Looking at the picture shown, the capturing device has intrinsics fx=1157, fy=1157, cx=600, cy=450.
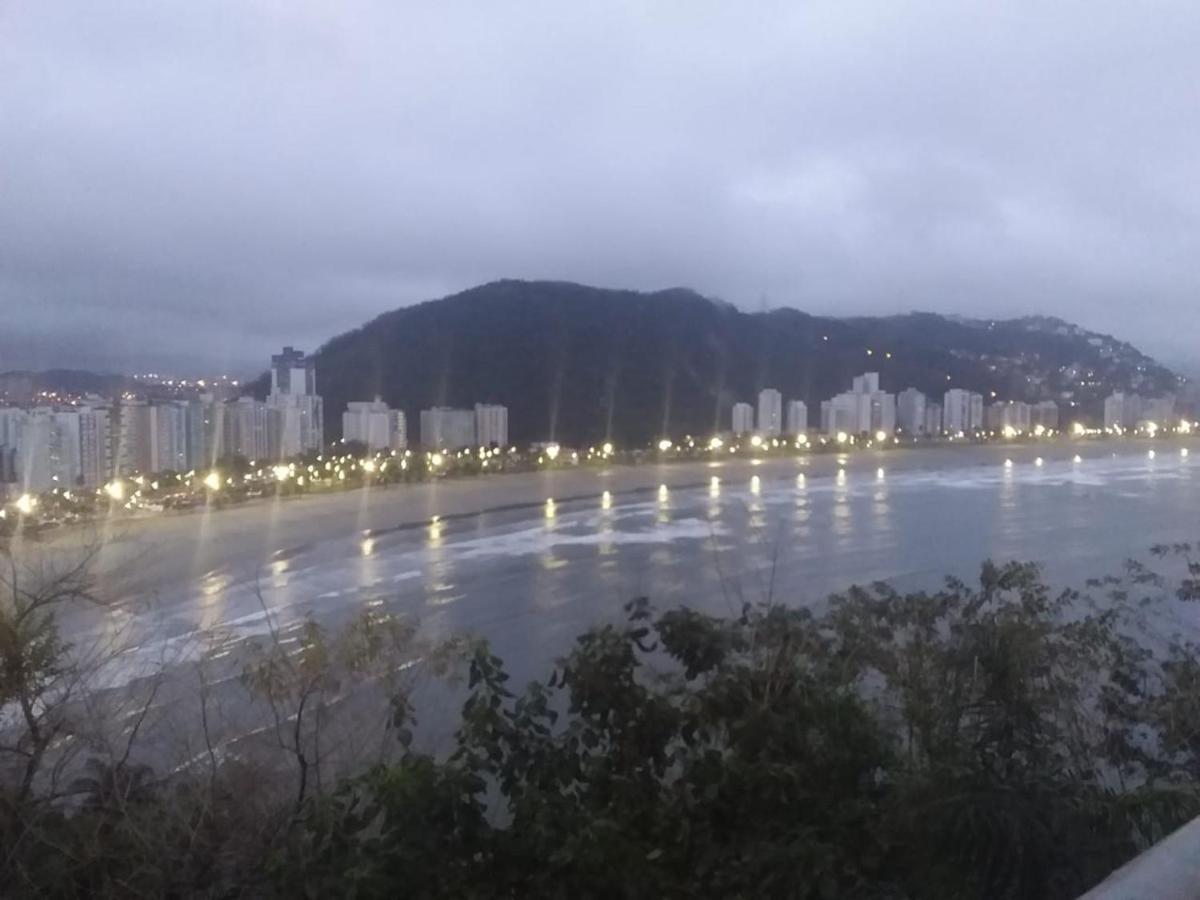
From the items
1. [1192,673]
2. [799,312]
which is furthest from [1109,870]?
[799,312]

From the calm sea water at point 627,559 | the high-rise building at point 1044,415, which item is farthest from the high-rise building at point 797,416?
the calm sea water at point 627,559

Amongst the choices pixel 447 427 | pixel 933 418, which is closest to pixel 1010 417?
pixel 933 418

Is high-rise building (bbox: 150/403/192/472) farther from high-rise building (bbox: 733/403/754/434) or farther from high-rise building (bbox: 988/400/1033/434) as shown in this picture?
high-rise building (bbox: 988/400/1033/434)

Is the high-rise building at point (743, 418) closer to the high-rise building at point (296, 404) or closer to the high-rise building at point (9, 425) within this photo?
the high-rise building at point (296, 404)

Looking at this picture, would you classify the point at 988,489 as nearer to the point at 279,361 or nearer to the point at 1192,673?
the point at 1192,673

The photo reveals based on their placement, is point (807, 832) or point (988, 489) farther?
point (988, 489)
